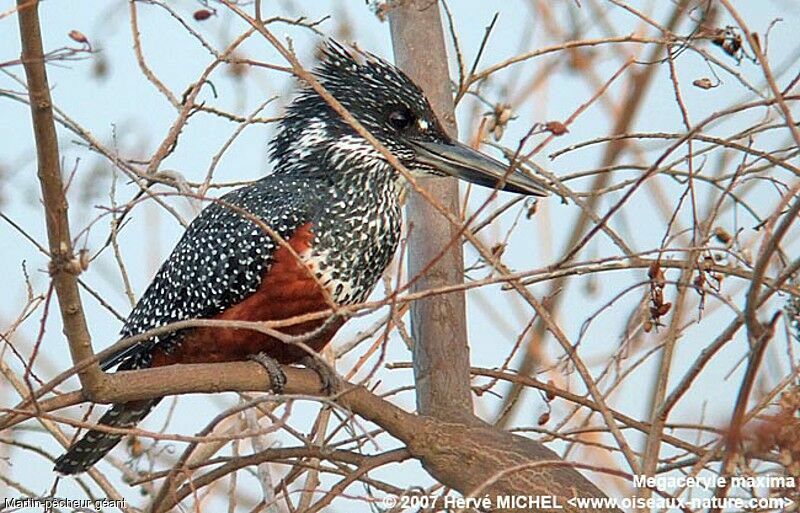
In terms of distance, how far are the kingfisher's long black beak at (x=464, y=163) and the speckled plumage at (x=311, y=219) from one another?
43 millimetres

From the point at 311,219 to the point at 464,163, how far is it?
46 cm

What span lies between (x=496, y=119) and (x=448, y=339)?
625 mm

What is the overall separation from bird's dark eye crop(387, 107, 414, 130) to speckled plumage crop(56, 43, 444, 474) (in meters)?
0.01

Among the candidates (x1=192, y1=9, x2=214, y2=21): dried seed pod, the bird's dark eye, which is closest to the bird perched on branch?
the bird's dark eye

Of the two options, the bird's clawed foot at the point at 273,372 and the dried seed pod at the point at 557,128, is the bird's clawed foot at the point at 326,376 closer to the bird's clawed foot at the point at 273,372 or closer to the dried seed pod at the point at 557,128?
the bird's clawed foot at the point at 273,372

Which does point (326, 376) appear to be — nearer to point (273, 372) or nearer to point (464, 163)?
point (273, 372)

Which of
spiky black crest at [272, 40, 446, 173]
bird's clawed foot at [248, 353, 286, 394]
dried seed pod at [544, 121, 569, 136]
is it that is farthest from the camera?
spiky black crest at [272, 40, 446, 173]

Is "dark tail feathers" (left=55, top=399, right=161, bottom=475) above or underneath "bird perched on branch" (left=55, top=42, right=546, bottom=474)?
underneath

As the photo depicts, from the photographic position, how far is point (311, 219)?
3.45m

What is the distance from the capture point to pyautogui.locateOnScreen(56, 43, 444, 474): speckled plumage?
344 centimetres

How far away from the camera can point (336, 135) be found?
3662 mm

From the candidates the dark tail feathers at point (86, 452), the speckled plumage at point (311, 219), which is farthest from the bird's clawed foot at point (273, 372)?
the dark tail feathers at point (86, 452)

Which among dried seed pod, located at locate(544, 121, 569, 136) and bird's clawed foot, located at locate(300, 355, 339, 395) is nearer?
dried seed pod, located at locate(544, 121, 569, 136)

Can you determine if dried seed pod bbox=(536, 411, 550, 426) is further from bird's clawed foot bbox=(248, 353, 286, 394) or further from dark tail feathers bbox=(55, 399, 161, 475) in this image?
dark tail feathers bbox=(55, 399, 161, 475)
